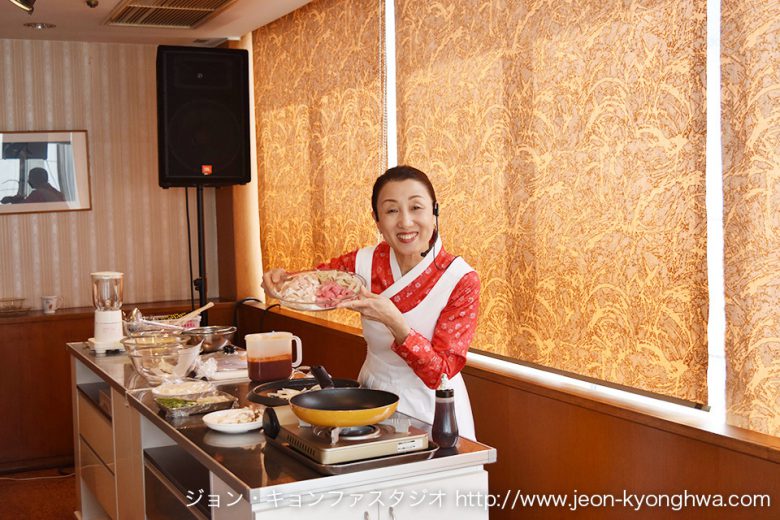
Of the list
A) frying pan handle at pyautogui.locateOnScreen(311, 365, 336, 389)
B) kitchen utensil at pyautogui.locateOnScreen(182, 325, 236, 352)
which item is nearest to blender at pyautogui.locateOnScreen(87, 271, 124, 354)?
kitchen utensil at pyautogui.locateOnScreen(182, 325, 236, 352)

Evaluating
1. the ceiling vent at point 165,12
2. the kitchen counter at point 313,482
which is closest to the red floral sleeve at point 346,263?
the kitchen counter at point 313,482

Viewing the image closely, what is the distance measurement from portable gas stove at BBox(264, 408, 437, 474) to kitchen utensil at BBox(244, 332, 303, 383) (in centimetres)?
70

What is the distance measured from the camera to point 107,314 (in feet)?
12.1

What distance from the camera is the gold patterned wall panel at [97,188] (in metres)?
5.48

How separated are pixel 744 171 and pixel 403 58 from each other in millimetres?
1966

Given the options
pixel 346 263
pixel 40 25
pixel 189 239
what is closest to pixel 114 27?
pixel 40 25

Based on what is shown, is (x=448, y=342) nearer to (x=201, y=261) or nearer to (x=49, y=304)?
(x=201, y=261)

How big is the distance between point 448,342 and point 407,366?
208 millimetres

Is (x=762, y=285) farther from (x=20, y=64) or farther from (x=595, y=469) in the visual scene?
(x=20, y=64)

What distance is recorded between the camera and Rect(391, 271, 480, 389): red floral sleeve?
2.37 metres

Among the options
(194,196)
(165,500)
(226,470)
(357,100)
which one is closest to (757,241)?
(226,470)

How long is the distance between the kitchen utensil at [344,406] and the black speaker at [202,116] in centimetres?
327

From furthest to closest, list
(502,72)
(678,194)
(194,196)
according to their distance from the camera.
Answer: (194,196) < (502,72) < (678,194)

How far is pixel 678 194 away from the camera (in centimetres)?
257
